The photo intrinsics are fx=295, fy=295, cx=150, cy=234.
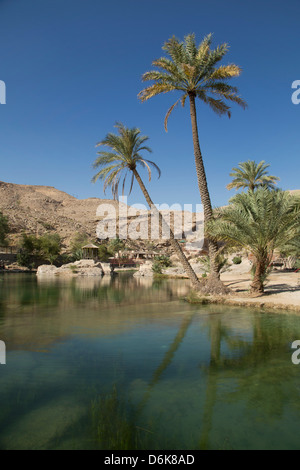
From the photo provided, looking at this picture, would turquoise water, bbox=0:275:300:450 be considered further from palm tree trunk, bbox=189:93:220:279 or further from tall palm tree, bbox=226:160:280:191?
tall palm tree, bbox=226:160:280:191

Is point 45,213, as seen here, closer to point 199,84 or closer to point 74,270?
point 74,270

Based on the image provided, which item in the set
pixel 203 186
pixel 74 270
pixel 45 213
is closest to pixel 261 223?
pixel 203 186

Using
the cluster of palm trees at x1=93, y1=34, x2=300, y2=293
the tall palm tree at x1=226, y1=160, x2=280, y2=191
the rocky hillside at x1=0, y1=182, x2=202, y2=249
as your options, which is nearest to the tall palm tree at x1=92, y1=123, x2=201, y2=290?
the cluster of palm trees at x1=93, y1=34, x2=300, y2=293

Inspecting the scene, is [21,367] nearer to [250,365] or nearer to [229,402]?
[229,402]

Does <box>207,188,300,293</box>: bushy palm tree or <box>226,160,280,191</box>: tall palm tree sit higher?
<box>226,160,280,191</box>: tall palm tree

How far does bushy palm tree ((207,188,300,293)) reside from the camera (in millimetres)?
11992

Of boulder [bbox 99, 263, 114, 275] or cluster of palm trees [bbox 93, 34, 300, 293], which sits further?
→ boulder [bbox 99, 263, 114, 275]

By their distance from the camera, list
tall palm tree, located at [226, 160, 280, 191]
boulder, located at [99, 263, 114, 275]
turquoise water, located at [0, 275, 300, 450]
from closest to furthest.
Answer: turquoise water, located at [0, 275, 300, 450], tall palm tree, located at [226, 160, 280, 191], boulder, located at [99, 263, 114, 275]

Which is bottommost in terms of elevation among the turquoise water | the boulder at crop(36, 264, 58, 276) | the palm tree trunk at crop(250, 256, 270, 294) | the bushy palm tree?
the boulder at crop(36, 264, 58, 276)

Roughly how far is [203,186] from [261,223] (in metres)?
3.38

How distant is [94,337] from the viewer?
286 inches

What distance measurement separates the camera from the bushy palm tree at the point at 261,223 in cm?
1199

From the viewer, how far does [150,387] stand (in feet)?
14.3

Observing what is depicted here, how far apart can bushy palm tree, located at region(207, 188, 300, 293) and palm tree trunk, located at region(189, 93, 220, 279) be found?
3.56ft
